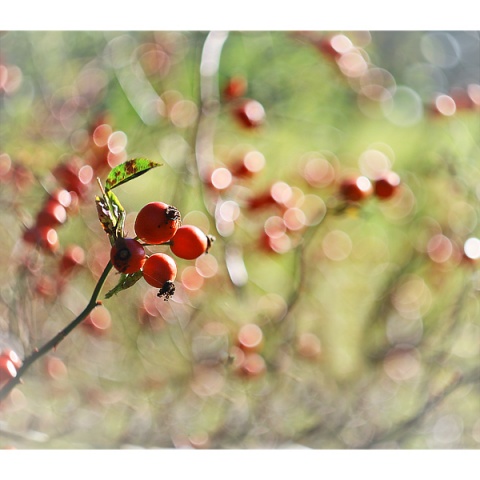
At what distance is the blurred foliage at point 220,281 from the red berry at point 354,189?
0.08 ft

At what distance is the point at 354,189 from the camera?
149 cm

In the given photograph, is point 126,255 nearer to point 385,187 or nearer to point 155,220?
point 155,220

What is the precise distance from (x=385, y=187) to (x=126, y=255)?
1.03m

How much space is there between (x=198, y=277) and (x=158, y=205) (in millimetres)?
1024

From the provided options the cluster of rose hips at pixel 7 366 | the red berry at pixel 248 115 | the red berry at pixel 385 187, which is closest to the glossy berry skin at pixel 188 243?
the cluster of rose hips at pixel 7 366

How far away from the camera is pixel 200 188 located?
153 centimetres

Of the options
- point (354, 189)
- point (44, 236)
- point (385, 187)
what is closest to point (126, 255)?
point (44, 236)

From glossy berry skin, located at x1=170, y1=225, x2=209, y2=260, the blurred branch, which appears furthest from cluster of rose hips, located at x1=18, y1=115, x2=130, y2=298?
the blurred branch

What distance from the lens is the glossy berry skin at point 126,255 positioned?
69 centimetres

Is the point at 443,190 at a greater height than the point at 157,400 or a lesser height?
greater

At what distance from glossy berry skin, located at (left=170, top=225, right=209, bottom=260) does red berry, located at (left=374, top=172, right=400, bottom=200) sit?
0.89 metres

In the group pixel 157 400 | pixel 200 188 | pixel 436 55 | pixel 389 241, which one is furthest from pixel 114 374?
pixel 436 55
